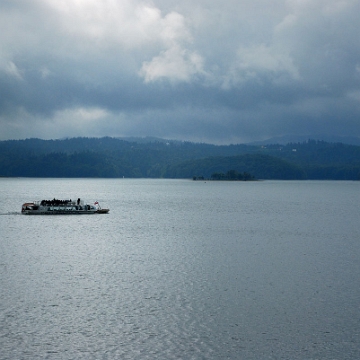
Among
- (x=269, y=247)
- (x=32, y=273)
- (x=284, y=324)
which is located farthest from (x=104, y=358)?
(x=269, y=247)

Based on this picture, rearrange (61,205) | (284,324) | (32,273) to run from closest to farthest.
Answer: (284,324) < (32,273) < (61,205)

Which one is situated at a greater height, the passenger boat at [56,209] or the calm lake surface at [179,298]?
the passenger boat at [56,209]

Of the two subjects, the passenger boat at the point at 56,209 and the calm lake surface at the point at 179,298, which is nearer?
the calm lake surface at the point at 179,298

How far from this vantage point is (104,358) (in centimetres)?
2544

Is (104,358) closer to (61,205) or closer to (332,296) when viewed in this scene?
(332,296)

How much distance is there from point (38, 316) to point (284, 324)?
1745cm

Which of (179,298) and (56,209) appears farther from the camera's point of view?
(56,209)

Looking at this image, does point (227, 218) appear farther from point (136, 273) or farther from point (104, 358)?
point (104, 358)

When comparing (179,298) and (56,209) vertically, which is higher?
(56,209)

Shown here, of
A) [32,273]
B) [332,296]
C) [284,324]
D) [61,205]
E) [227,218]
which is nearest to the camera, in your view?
[284,324]

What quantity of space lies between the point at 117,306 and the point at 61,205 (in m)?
101

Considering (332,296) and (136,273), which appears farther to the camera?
(136,273)

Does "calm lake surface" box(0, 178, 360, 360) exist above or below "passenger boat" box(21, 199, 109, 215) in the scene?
below

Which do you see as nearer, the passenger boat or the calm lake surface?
the calm lake surface
